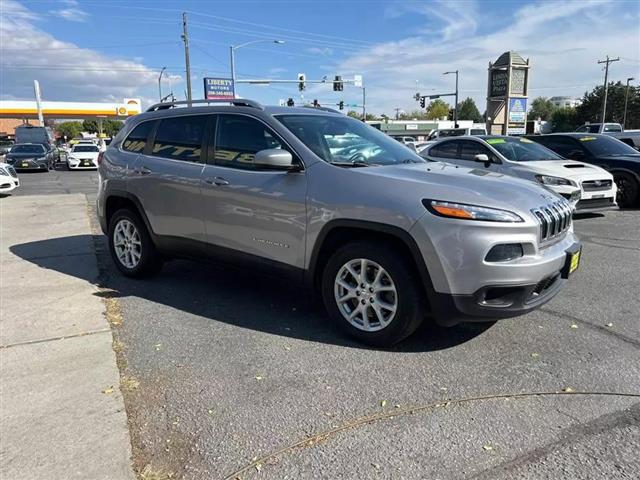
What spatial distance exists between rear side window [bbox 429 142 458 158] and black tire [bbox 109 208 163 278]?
616 centimetres

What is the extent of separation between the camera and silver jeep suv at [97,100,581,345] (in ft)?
11.0

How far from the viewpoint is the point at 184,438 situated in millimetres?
2738

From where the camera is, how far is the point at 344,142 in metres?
4.38

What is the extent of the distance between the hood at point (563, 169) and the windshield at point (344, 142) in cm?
466

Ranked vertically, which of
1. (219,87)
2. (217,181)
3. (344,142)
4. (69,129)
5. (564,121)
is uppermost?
(219,87)

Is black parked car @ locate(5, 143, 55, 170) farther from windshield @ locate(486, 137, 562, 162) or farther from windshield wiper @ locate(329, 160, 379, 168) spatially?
windshield wiper @ locate(329, 160, 379, 168)

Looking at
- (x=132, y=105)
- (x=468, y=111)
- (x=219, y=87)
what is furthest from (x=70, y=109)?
(x=468, y=111)

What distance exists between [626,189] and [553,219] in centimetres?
846

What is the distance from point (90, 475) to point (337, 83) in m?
40.0

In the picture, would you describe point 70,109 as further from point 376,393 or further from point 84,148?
point 376,393

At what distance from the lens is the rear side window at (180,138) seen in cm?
493

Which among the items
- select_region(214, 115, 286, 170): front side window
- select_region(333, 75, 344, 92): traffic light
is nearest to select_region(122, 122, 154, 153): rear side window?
select_region(214, 115, 286, 170): front side window

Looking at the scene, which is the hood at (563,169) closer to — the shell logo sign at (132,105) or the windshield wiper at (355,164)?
the windshield wiper at (355,164)

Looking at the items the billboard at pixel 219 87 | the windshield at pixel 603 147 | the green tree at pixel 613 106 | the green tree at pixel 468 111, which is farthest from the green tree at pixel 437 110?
the windshield at pixel 603 147
